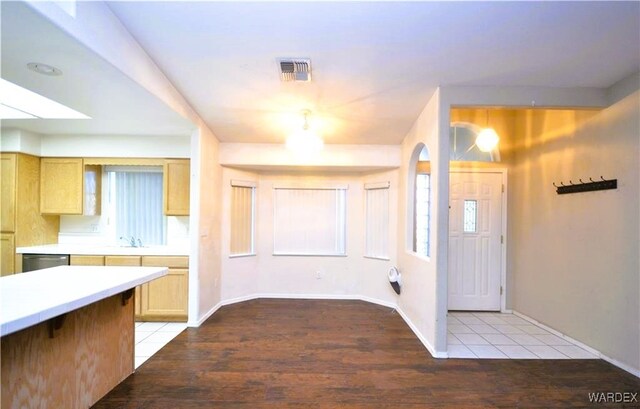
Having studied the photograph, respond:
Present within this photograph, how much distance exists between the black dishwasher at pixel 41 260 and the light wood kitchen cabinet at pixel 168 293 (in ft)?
3.25

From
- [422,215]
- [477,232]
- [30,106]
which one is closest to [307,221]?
[422,215]

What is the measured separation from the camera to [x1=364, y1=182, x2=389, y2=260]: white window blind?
14.6ft

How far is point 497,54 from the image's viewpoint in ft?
7.26

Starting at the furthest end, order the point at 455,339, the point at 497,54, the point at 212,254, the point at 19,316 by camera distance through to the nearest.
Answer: the point at 212,254 → the point at 455,339 → the point at 497,54 → the point at 19,316

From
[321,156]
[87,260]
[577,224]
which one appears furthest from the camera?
[321,156]

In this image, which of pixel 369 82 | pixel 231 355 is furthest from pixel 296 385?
pixel 369 82

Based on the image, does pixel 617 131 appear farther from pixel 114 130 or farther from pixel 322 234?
pixel 114 130

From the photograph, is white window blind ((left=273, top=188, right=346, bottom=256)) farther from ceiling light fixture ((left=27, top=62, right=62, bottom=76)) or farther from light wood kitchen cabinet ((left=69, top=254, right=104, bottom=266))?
ceiling light fixture ((left=27, top=62, right=62, bottom=76))

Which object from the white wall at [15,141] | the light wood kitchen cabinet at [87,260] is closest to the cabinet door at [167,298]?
the light wood kitchen cabinet at [87,260]

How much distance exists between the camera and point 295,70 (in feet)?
7.68

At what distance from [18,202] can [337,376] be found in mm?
4468

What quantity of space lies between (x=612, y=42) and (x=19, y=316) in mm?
3925

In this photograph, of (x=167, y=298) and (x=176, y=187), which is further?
(x=176, y=187)

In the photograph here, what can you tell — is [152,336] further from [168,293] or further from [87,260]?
[87,260]
